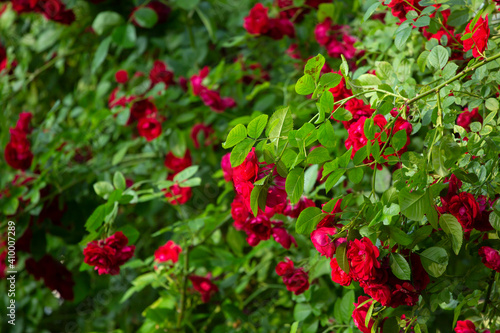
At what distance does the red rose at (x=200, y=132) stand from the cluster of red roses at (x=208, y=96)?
0.12 metres

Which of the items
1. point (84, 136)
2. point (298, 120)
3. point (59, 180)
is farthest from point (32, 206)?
point (298, 120)

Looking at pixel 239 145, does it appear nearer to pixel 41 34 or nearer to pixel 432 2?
pixel 432 2

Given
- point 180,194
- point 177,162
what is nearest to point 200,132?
point 177,162

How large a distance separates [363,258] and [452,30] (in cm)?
48

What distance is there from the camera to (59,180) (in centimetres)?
148

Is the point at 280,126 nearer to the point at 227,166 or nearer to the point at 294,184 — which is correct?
the point at 294,184

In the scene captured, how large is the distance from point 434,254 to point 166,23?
139 cm

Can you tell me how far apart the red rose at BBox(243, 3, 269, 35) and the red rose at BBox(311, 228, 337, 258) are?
2.52 ft

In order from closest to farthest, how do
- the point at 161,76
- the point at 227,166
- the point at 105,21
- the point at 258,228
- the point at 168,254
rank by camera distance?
the point at 258,228, the point at 227,166, the point at 168,254, the point at 161,76, the point at 105,21

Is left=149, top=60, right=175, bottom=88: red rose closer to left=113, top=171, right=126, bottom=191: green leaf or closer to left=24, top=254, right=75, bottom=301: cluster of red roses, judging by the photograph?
left=113, top=171, right=126, bottom=191: green leaf

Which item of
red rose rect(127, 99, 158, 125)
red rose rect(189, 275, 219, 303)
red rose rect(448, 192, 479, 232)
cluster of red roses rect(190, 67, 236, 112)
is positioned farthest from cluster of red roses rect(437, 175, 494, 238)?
red rose rect(127, 99, 158, 125)

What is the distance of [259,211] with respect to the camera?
2.99ft

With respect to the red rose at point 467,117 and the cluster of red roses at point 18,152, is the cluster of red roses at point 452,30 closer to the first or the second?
the red rose at point 467,117

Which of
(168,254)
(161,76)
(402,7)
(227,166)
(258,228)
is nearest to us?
(402,7)
